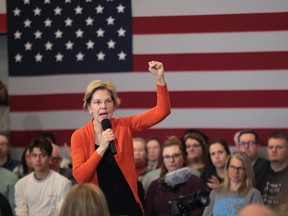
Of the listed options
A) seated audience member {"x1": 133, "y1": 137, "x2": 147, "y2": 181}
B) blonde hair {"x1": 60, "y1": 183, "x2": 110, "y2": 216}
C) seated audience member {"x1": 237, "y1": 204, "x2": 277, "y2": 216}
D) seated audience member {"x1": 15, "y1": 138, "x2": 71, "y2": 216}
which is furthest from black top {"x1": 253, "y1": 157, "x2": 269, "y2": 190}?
blonde hair {"x1": 60, "y1": 183, "x2": 110, "y2": 216}

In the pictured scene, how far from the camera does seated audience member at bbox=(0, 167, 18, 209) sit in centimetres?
682

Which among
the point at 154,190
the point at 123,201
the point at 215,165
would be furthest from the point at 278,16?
the point at 123,201

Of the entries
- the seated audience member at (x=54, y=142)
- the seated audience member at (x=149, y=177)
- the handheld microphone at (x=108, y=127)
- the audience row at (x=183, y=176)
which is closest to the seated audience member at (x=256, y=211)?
the handheld microphone at (x=108, y=127)

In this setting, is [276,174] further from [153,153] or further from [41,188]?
[41,188]

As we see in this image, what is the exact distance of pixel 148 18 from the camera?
A: 8164mm

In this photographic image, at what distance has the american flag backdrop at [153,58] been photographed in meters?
7.88

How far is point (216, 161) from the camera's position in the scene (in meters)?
6.73

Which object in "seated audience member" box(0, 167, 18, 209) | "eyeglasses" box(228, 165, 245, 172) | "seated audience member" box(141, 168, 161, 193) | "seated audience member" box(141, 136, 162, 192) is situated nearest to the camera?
"eyeglasses" box(228, 165, 245, 172)

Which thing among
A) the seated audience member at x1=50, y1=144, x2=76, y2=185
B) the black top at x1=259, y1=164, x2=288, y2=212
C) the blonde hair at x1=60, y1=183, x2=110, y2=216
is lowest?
the black top at x1=259, y1=164, x2=288, y2=212

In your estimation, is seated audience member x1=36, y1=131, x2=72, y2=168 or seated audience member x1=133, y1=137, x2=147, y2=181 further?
seated audience member x1=36, y1=131, x2=72, y2=168

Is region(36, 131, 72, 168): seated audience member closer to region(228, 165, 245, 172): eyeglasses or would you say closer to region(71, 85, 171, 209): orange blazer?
region(228, 165, 245, 172): eyeglasses

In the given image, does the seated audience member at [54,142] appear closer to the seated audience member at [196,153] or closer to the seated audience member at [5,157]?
the seated audience member at [5,157]

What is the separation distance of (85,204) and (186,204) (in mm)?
1183

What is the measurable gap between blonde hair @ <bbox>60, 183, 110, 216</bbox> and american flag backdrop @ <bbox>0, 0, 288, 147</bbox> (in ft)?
16.6
